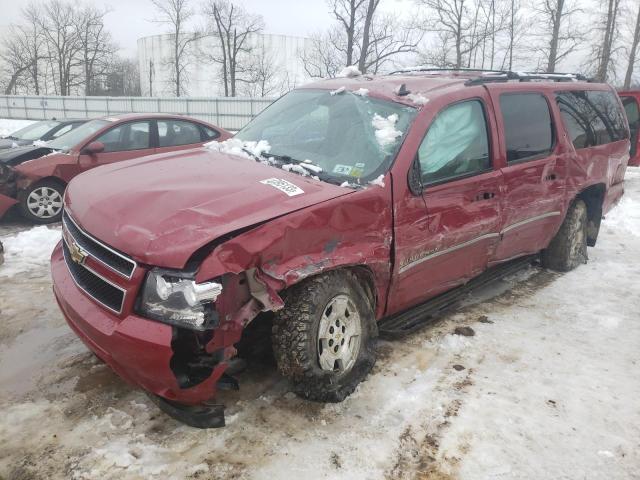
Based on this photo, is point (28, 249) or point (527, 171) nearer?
point (527, 171)

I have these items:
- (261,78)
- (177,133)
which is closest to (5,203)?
(177,133)

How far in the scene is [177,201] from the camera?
268 cm

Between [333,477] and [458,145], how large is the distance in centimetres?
242

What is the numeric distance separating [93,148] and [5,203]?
4.37 ft

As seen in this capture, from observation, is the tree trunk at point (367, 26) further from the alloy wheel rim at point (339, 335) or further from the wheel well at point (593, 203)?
the alloy wheel rim at point (339, 335)

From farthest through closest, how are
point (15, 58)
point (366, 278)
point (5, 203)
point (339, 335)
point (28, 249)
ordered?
point (15, 58) < point (5, 203) < point (28, 249) < point (366, 278) < point (339, 335)

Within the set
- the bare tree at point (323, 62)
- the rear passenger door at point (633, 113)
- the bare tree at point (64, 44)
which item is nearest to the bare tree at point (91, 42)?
the bare tree at point (64, 44)

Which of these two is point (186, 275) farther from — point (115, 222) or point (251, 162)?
point (251, 162)

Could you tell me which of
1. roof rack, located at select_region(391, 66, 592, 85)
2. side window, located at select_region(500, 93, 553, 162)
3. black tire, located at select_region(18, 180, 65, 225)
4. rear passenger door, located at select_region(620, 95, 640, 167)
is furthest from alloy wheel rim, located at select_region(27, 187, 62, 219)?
rear passenger door, located at select_region(620, 95, 640, 167)

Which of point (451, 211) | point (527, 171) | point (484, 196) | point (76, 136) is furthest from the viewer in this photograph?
point (76, 136)

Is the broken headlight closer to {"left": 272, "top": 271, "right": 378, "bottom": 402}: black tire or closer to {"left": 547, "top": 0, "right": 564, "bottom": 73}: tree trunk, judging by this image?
{"left": 272, "top": 271, "right": 378, "bottom": 402}: black tire

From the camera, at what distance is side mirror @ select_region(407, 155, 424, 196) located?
3.29 metres

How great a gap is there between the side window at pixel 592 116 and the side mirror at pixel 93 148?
19.1 ft

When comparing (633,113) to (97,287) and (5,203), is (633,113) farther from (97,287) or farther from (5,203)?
(5,203)
